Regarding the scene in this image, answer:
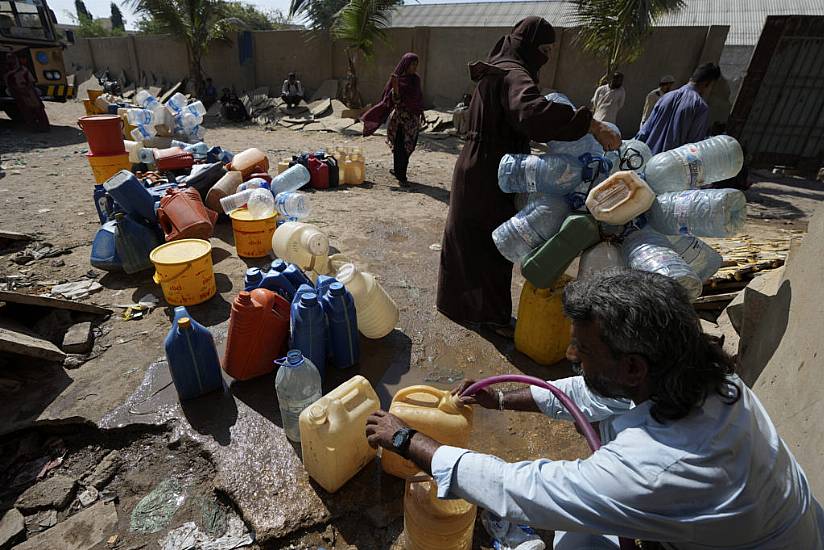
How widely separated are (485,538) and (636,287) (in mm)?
1332

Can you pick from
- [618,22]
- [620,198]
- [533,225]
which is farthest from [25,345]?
[618,22]

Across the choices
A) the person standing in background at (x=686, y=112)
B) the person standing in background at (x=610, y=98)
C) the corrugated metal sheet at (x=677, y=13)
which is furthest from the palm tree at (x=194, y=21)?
the person standing in background at (x=686, y=112)

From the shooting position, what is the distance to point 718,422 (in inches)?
39.4

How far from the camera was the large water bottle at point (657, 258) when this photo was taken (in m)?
2.12

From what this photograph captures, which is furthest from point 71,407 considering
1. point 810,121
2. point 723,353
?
point 810,121

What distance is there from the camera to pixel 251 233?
13.2 ft

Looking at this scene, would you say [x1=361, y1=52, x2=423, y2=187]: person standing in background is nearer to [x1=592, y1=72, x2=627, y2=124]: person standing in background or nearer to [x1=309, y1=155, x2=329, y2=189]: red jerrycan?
[x1=309, y1=155, x2=329, y2=189]: red jerrycan

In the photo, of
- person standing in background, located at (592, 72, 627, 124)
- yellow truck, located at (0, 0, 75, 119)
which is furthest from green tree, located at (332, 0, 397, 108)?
yellow truck, located at (0, 0, 75, 119)

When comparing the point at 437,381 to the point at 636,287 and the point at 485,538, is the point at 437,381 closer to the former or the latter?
the point at 485,538

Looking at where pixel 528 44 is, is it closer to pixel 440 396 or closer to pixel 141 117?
pixel 440 396

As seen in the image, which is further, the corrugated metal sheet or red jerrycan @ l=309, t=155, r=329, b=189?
the corrugated metal sheet

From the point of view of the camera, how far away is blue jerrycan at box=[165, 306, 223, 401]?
2.29 m

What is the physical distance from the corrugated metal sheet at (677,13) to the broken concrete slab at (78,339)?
30.0 feet

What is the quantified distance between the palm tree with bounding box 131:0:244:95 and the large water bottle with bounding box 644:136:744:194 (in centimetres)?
1629
